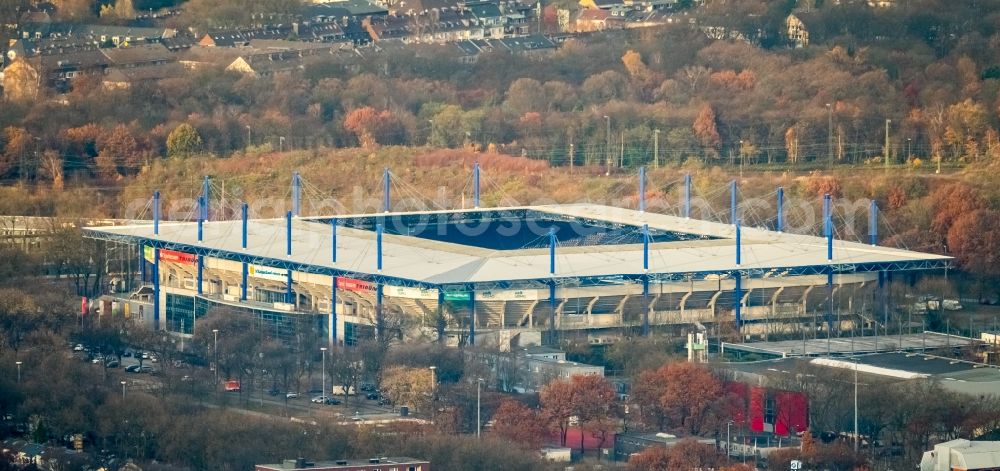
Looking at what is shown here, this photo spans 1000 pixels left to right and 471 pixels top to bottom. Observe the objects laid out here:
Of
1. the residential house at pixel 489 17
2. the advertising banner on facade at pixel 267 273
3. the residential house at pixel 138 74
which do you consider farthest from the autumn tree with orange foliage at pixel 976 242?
the residential house at pixel 489 17

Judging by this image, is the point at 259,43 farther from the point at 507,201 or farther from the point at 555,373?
the point at 555,373

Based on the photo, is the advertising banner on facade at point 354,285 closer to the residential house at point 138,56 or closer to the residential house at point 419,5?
the residential house at point 138,56

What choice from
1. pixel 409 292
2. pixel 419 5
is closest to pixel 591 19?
pixel 419 5

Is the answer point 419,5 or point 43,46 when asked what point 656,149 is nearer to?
point 43,46

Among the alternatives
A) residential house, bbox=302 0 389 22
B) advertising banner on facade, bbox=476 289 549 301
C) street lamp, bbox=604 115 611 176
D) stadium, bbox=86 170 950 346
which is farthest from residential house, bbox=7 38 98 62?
advertising banner on facade, bbox=476 289 549 301

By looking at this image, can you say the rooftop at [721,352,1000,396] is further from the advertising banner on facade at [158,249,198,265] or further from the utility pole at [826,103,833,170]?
the utility pole at [826,103,833,170]

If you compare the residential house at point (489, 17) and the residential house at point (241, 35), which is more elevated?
the residential house at point (489, 17)

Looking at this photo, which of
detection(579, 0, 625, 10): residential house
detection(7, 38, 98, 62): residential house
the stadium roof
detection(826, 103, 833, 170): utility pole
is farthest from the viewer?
detection(579, 0, 625, 10): residential house
